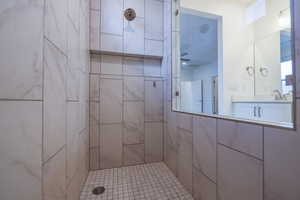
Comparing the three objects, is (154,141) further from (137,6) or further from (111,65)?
(137,6)

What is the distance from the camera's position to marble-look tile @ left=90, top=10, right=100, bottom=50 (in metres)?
1.83

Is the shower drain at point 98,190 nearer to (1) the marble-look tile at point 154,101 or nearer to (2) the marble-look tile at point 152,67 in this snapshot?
(1) the marble-look tile at point 154,101

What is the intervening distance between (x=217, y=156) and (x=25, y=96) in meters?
1.18

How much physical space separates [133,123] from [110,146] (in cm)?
45

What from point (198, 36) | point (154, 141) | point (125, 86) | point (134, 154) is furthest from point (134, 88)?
point (198, 36)

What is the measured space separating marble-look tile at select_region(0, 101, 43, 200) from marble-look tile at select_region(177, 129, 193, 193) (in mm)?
1188

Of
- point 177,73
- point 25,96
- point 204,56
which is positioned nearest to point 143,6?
point 177,73

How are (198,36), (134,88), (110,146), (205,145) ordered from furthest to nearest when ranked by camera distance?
(198,36)
(134,88)
(110,146)
(205,145)

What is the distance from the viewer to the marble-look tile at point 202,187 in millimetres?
Result: 1061

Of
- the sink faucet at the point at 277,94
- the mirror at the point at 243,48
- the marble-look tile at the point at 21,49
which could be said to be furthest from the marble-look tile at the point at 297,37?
the sink faucet at the point at 277,94

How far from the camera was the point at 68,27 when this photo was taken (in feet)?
3.25

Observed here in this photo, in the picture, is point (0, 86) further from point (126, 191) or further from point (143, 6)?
point (143, 6)

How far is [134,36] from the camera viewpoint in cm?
197

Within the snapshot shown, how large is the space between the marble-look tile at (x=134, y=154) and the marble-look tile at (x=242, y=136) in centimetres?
132
